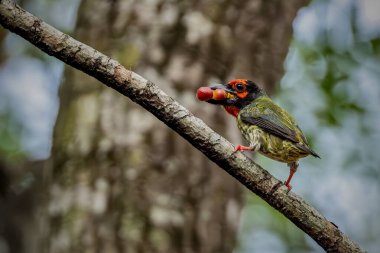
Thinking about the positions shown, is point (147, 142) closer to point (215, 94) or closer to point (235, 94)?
point (235, 94)

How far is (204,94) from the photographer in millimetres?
3430

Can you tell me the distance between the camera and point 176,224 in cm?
450

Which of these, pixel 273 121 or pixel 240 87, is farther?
pixel 240 87

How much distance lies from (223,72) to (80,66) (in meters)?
2.89

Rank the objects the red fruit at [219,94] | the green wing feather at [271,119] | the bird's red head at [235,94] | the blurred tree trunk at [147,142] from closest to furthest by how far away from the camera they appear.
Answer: the green wing feather at [271,119]
the red fruit at [219,94]
the bird's red head at [235,94]
the blurred tree trunk at [147,142]

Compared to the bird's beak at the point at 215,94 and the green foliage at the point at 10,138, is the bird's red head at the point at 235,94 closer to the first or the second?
the bird's beak at the point at 215,94

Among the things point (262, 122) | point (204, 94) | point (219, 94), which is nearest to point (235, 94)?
point (219, 94)

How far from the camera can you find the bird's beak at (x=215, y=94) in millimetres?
3428

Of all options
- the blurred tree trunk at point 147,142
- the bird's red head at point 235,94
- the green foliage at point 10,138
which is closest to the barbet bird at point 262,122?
the bird's red head at point 235,94

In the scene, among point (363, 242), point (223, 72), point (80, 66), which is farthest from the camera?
point (363, 242)

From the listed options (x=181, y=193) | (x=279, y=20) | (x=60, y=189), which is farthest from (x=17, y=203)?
(x=279, y=20)

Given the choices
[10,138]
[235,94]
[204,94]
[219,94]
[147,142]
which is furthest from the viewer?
[10,138]

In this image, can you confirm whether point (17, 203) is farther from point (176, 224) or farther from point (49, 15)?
point (49, 15)

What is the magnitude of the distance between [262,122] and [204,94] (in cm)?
41
